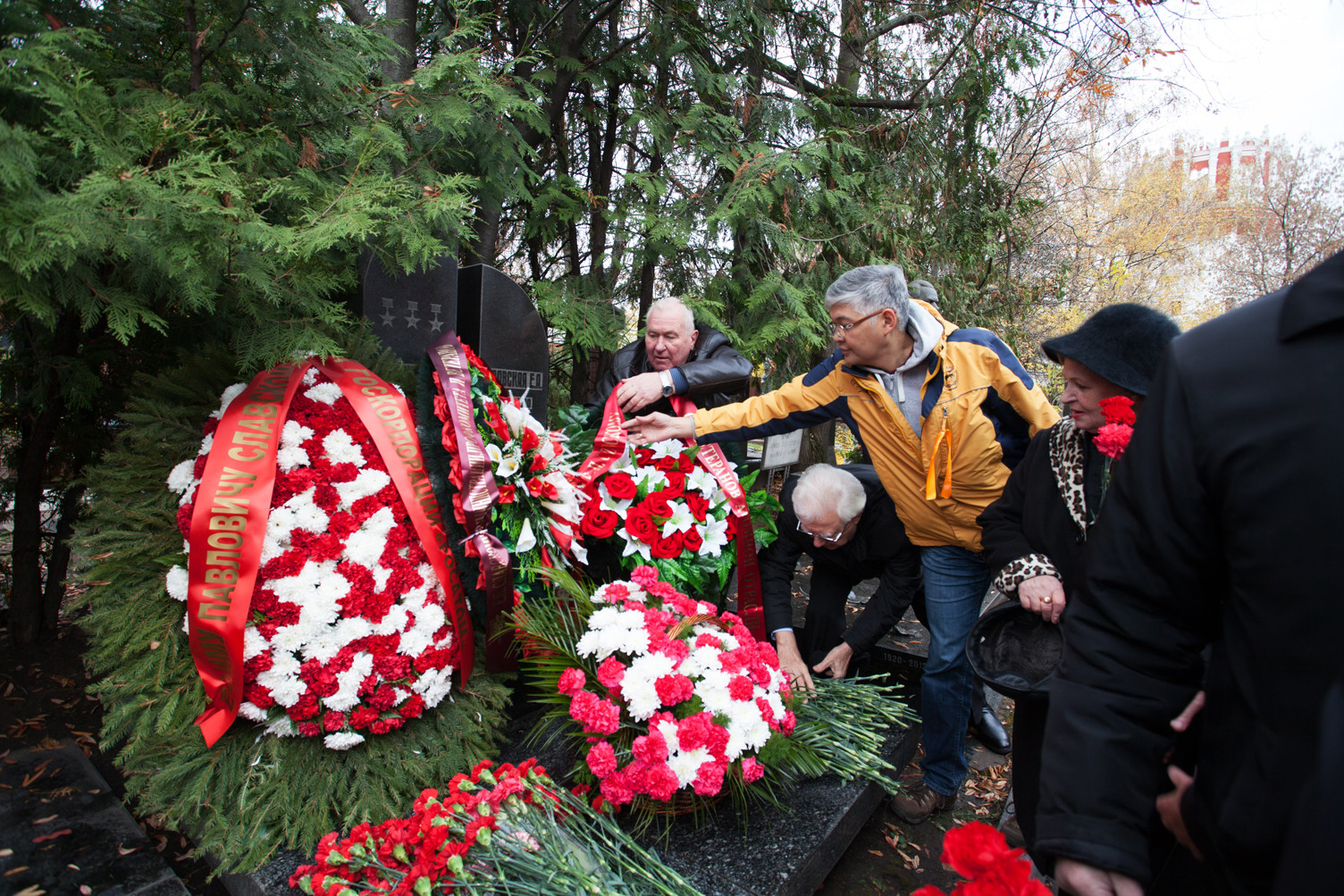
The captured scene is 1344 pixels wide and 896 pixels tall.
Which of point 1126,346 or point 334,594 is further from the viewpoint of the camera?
point 334,594

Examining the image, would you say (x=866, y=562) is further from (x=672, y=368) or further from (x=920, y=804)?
(x=672, y=368)

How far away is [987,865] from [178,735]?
2.25m

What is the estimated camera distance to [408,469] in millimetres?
2506

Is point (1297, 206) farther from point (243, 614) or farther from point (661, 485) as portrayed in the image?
point (243, 614)

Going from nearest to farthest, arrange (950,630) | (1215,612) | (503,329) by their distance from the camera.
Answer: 1. (1215,612)
2. (950,630)
3. (503,329)

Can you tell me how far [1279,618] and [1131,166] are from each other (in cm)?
3003

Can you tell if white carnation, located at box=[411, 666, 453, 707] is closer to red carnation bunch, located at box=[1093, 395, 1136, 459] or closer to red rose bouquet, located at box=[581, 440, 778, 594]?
red rose bouquet, located at box=[581, 440, 778, 594]

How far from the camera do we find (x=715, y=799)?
8.04 feet

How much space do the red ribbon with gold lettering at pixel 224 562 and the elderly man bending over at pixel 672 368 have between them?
154cm

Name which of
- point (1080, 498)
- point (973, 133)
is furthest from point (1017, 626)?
point (973, 133)

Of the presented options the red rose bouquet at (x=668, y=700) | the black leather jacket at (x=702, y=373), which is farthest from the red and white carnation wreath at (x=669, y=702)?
the black leather jacket at (x=702, y=373)

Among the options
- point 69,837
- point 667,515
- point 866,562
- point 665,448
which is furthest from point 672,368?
point 69,837

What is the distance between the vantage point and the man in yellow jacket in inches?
104

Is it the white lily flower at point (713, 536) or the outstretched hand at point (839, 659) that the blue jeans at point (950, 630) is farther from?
the white lily flower at point (713, 536)
